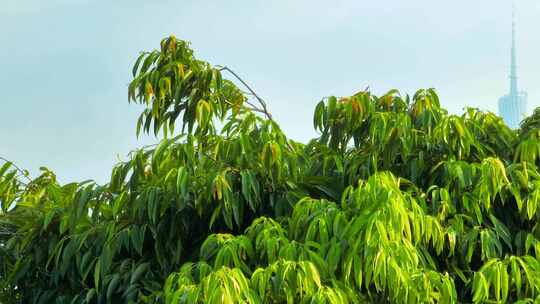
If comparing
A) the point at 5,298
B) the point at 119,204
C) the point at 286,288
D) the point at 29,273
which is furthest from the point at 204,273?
the point at 5,298

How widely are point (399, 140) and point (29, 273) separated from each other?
2343 mm

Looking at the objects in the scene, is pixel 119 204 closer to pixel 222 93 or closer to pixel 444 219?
pixel 222 93

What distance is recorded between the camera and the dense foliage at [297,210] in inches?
167

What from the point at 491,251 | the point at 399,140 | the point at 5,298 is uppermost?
the point at 399,140

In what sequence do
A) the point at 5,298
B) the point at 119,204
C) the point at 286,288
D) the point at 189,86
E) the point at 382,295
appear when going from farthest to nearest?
the point at 5,298, the point at 189,86, the point at 119,204, the point at 382,295, the point at 286,288

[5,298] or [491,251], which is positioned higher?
[491,251]

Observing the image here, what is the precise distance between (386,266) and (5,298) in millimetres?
3017

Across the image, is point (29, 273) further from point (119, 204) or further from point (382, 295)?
point (382, 295)

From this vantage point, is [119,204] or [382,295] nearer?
[382,295]

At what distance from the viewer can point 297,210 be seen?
4.57 m

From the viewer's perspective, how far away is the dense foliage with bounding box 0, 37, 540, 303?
4238 millimetres

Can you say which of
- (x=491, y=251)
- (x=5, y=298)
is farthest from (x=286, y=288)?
(x=5, y=298)

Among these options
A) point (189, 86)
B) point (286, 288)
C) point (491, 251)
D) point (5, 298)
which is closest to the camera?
point (286, 288)

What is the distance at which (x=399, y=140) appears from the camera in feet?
16.6
